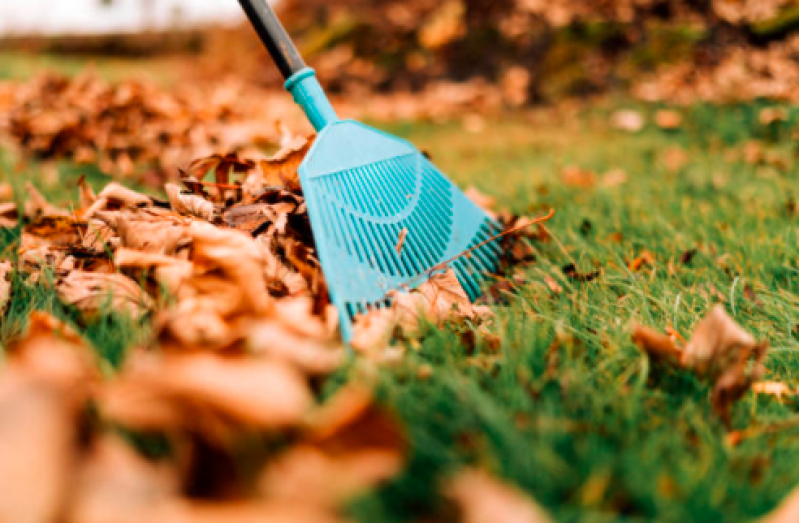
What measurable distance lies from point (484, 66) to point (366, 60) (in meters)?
1.38

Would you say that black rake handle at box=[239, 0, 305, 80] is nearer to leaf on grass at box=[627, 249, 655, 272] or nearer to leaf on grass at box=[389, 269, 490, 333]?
leaf on grass at box=[389, 269, 490, 333]

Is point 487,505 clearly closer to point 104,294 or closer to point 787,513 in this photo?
point 787,513

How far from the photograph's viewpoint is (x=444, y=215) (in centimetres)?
145

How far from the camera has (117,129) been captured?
10.3ft

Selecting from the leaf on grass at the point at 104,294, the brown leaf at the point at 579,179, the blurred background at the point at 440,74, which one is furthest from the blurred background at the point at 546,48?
the leaf on grass at the point at 104,294

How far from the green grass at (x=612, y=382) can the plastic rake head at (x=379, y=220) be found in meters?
0.16

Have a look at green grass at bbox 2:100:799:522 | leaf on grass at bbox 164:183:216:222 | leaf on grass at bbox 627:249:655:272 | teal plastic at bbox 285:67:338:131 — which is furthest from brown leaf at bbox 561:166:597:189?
leaf on grass at bbox 164:183:216:222

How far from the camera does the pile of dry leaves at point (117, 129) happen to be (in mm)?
3053

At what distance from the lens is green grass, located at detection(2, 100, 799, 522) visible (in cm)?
62

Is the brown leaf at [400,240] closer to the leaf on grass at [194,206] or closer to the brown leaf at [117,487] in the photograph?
the leaf on grass at [194,206]

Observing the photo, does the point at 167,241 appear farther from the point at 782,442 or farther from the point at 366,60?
the point at 366,60

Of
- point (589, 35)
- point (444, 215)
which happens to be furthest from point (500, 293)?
point (589, 35)

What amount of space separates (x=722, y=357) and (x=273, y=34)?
1346 millimetres

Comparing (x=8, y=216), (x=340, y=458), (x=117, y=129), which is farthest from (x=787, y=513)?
(x=117, y=129)
